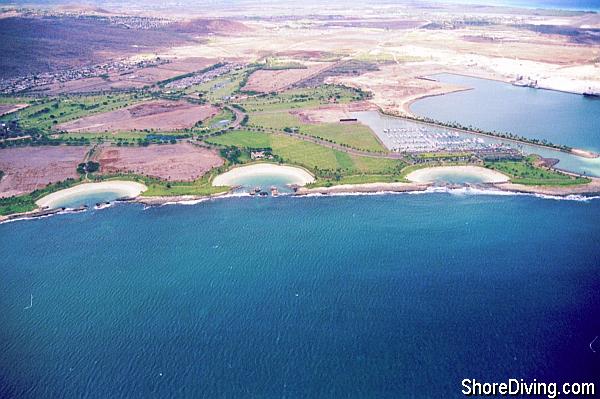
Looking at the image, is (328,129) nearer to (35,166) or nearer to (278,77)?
(278,77)

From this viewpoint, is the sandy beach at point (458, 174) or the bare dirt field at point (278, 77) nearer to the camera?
the sandy beach at point (458, 174)

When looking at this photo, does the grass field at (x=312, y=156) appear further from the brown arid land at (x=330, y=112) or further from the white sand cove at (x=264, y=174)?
the brown arid land at (x=330, y=112)

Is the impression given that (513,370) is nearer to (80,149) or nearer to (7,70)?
(80,149)

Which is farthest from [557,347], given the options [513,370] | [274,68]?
[274,68]

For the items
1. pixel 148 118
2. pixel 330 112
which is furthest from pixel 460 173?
pixel 148 118

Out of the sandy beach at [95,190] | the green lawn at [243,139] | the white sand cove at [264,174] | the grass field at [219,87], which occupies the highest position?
the grass field at [219,87]

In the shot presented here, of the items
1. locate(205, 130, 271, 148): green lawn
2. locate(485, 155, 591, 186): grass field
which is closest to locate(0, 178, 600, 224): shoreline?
locate(485, 155, 591, 186): grass field

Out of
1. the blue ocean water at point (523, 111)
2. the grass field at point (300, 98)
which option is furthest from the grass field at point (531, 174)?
the grass field at point (300, 98)
